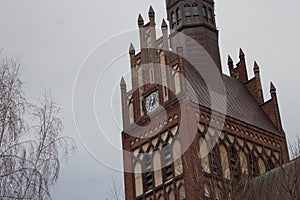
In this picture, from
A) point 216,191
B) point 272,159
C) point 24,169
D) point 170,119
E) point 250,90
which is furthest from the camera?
point 250,90

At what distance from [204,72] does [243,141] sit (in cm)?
409

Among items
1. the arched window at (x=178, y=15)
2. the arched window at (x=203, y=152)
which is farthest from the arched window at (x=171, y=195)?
the arched window at (x=178, y=15)

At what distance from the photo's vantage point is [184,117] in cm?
2958

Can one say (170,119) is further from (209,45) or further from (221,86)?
(209,45)

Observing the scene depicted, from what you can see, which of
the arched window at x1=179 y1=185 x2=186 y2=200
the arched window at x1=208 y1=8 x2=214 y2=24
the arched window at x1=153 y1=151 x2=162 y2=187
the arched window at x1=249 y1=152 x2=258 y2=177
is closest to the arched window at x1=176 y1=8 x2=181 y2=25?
the arched window at x1=208 y1=8 x2=214 y2=24

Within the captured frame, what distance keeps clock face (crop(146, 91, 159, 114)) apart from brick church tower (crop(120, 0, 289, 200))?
0.03 metres

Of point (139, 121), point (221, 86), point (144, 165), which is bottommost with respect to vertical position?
point (144, 165)

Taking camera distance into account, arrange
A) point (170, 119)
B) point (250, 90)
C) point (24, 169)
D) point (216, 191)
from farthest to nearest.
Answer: point (250, 90) → point (170, 119) → point (216, 191) → point (24, 169)

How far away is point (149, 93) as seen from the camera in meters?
31.8

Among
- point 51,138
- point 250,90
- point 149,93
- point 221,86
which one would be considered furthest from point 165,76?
point 51,138

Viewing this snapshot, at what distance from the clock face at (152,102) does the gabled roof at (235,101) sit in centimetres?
162

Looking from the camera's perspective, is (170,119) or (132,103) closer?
(170,119)

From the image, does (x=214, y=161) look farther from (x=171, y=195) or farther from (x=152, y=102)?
(x=152, y=102)

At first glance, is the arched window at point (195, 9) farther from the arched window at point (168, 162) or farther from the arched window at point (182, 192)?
the arched window at point (182, 192)
